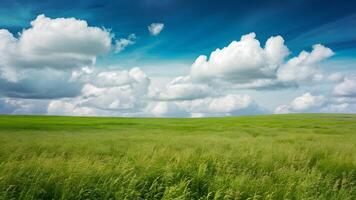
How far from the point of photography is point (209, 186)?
29.5ft

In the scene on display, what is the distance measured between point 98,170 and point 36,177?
5.09 feet

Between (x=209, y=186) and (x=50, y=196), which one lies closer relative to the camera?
(x=50, y=196)

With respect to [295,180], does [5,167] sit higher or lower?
higher

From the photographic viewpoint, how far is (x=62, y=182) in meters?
8.27

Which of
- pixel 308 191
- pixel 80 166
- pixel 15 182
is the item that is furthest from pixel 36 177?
pixel 308 191

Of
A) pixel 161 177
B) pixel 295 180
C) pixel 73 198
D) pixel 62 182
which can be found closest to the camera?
pixel 73 198

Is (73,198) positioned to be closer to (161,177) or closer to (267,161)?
(161,177)

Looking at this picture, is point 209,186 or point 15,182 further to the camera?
point 209,186

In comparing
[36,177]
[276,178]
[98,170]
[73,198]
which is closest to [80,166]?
[98,170]

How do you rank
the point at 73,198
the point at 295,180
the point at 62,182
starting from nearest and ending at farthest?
the point at 73,198, the point at 62,182, the point at 295,180

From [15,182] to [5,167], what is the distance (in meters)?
0.84

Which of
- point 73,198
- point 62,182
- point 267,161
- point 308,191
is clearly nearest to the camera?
point 73,198

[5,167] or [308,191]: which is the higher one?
[5,167]

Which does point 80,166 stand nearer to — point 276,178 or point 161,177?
point 161,177
